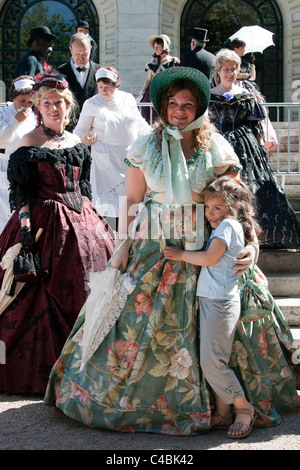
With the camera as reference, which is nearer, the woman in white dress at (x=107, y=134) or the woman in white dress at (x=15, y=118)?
the woman in white dress at (x=15, y=118)

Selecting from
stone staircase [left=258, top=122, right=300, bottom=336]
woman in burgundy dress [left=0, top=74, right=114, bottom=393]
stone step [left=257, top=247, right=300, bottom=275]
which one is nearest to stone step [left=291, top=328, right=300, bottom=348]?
stone staircase [left=258, top=122, right=300, bottom=336]

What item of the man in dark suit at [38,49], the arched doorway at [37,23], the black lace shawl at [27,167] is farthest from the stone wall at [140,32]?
the black lace shawl at [27,167]

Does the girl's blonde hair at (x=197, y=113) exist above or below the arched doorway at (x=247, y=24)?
below

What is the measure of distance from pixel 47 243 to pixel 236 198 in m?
1.36

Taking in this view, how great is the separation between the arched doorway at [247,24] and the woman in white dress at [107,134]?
22.1ft

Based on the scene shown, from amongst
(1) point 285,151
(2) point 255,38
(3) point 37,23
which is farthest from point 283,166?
(3) point 37,23

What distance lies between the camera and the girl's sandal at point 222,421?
3461mm

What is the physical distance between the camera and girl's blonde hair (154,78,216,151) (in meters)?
3.55

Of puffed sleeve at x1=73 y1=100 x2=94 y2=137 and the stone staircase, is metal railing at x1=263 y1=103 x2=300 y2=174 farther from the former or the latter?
puffed sleeve at x1=73 y1=100 x2=94 y2=137

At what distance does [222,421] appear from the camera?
136 inches

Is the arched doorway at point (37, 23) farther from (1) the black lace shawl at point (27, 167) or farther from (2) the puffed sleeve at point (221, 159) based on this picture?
(2) the puffed sleeve at point (221, 159)

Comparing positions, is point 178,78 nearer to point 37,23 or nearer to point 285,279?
point 285,279

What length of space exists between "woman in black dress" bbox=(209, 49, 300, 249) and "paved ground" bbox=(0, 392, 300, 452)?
2.38m

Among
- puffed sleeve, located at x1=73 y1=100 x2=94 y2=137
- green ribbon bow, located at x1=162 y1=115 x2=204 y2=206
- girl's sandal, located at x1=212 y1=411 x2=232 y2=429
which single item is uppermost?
puffed sleeve, located at x1=73 y1=100 x2=94 y2=137
